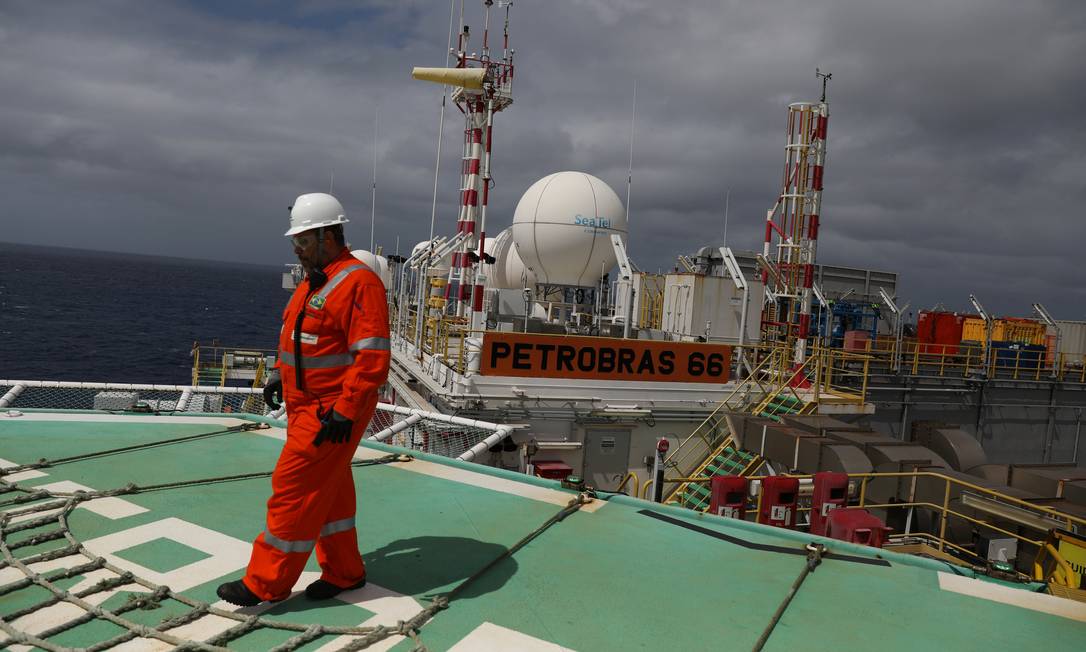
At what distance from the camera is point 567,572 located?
397cm

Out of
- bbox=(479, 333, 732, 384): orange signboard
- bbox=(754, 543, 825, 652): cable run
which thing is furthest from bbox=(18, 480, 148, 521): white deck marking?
bbox=(479, 333, 732, 384): orange signboard

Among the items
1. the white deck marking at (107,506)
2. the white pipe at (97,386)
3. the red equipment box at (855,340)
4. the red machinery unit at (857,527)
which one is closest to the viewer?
the white deck marking at (107,506)

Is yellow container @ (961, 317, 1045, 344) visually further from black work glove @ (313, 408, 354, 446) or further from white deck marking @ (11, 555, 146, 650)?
white deck marking @ (11, 555, 146, 650)

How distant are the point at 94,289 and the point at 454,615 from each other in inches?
4613

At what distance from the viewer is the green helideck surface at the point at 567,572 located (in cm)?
331

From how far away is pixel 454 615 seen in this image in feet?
11.1

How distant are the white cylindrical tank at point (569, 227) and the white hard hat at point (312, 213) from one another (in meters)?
13.6

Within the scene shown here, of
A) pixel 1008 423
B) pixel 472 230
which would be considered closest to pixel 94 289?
pixel 472 230

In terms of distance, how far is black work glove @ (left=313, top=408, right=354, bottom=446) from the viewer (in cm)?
318

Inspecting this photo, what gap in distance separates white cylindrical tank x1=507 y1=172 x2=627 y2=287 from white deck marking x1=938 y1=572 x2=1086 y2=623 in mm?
13386

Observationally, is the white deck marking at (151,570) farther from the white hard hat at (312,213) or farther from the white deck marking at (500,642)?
the white hard hat at (312,213)

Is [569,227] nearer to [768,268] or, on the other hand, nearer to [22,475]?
[768,268]

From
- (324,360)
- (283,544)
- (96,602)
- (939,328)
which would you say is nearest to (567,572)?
(283,544)

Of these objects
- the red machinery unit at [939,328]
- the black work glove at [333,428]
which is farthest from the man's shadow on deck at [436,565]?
the red machinery unit at [939,328]
